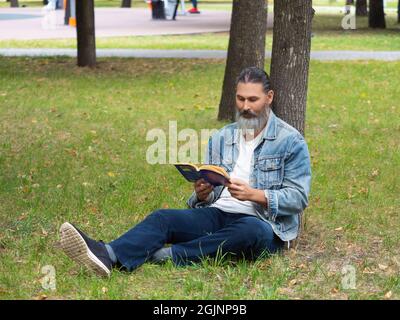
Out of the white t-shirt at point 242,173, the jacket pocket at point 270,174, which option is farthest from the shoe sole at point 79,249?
the jacket pocket at point 270,174

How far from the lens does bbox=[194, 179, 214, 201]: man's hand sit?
5734 millimetres

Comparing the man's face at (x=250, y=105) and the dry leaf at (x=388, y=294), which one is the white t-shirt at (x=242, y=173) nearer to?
the man's face at (x=250, y=105)

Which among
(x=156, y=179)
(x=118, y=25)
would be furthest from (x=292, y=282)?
(x=118, y=25)

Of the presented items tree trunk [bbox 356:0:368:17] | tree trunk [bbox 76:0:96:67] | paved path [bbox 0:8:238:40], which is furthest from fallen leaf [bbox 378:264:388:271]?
tree trunk [bbox 356:0:368:17]

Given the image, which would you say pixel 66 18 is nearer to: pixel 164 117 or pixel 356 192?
pixel 164 117

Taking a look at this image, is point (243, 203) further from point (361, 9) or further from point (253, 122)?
point (361, 9)

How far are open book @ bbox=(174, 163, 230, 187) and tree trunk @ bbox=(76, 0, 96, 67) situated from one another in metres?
11.8

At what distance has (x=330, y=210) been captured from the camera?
736cm

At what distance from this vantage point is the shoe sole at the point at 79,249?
5215 mm

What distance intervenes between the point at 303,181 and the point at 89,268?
1.39 m

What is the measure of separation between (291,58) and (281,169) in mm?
1049

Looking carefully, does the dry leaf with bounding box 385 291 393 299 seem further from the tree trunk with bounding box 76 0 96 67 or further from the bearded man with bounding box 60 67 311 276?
the tree trunk with bounding box 76 0 96 67

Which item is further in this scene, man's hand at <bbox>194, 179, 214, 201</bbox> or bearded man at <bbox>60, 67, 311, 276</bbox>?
man's hand at <bbox>194, 179, 214, 201</bbox>

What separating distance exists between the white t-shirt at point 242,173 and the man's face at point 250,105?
102 millimetres
